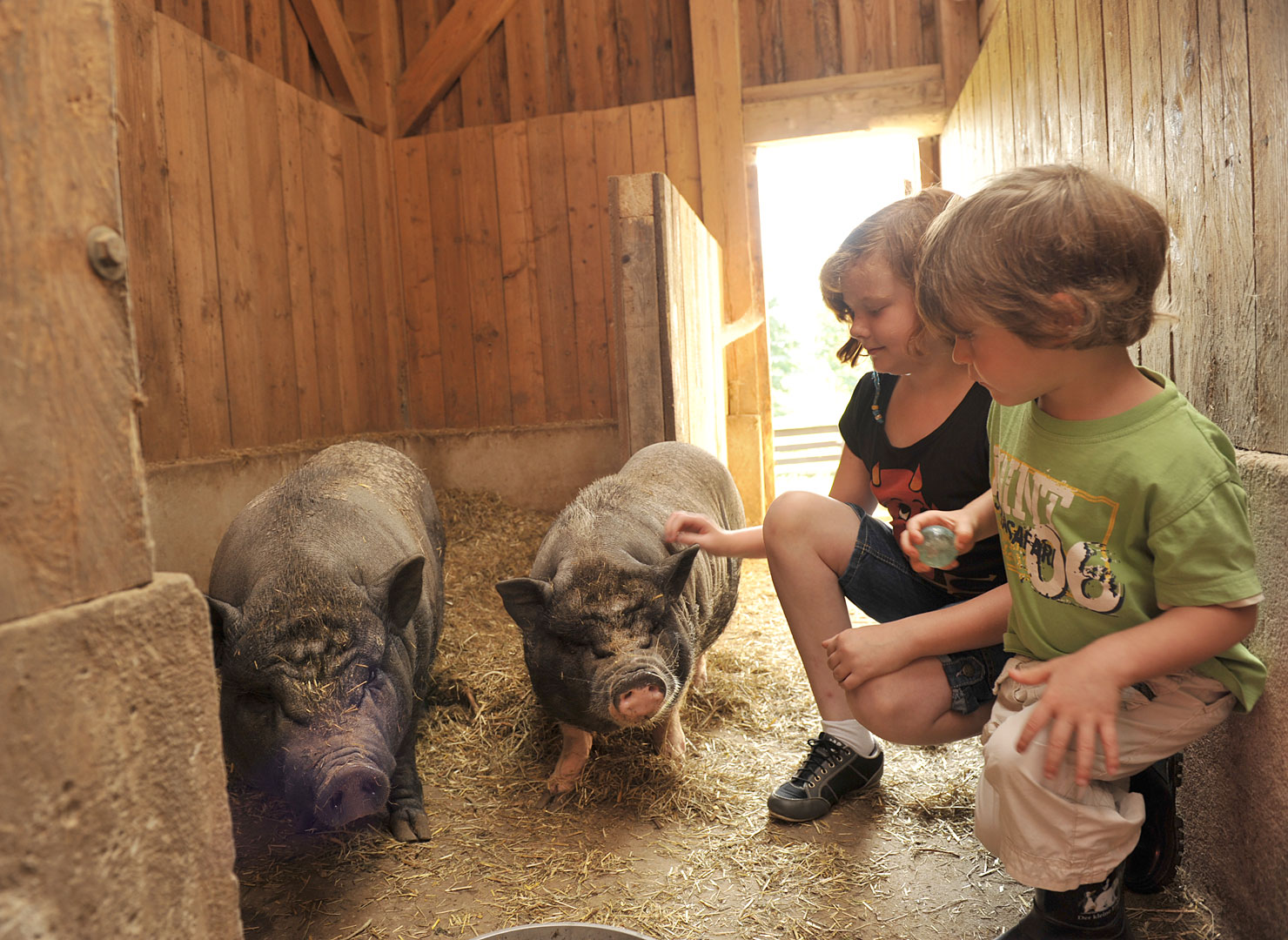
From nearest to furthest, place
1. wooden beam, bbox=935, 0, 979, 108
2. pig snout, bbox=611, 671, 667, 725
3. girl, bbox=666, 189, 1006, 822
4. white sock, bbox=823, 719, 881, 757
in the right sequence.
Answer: girl, bbox=666, 189, 1006, 822 < pig snout, bbox=611, 671, 667, 725 < white sock, bbox=823, 719, 881, 757 < wooden beam, bbox=935, 0, 979, 108

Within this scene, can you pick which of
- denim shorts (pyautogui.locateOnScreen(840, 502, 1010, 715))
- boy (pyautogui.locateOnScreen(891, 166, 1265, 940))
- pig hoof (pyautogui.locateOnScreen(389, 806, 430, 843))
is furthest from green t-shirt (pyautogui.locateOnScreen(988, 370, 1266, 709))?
pig hoof (pyautogui.locateOnScreen(389, 806, 430, 843))

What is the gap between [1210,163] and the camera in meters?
1.94

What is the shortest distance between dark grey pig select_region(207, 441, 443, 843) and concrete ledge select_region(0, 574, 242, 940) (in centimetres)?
87

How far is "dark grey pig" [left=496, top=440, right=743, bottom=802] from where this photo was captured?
2.51 metres

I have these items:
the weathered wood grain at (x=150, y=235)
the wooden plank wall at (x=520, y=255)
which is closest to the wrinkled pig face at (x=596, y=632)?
the weathered wood grain at (x=150, y=235)

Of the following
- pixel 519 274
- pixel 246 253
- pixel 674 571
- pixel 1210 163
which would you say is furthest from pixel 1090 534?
pixel 519 274

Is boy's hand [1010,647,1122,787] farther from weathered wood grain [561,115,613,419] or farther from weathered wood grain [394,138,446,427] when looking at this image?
weathered wood grain [394,138,446,427]

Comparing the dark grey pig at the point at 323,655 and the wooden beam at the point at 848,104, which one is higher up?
the wooden beam at the point at 848,104

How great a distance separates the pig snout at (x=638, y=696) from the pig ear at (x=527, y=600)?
37cm

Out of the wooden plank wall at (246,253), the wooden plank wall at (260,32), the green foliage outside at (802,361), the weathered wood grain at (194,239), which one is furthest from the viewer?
the green foliage outside at (802,361)

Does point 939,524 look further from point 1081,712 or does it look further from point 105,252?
point 105,252

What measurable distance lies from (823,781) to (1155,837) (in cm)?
88

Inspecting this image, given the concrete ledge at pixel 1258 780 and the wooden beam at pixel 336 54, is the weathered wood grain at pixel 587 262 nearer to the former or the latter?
the wooden beam at pixel 336 54

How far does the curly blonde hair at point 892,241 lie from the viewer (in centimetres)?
236
